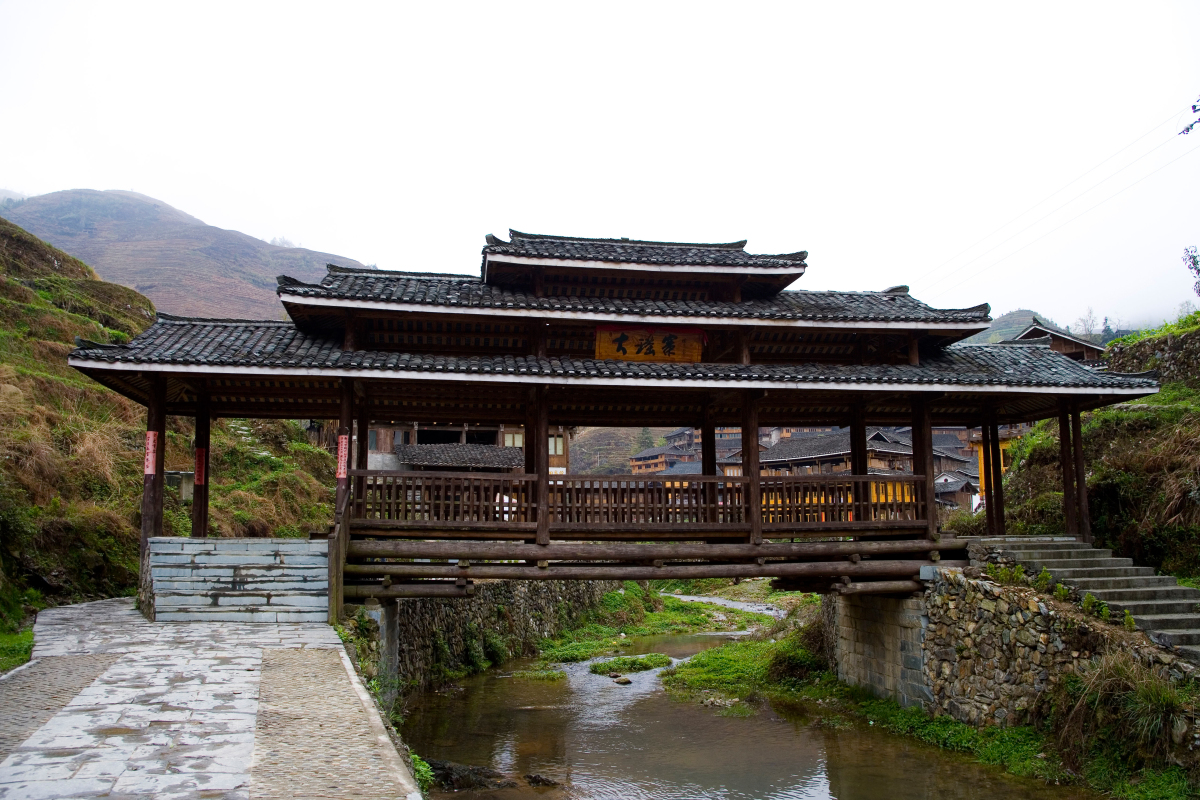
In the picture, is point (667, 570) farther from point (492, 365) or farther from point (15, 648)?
point (15, 648)

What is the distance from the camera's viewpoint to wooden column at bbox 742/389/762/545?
45.2ft

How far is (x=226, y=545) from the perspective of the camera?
12.2 metres

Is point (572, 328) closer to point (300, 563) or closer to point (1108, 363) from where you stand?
point (300, 563)

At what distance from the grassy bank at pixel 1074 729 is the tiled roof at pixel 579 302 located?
6.67 metres

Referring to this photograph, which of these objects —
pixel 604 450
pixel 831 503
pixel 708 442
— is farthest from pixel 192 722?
pixel 604 450

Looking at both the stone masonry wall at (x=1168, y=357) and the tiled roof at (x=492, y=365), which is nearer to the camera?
the tiled roof at (x=492, y=365)

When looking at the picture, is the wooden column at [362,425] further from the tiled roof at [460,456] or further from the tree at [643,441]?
the tree at [643,441]

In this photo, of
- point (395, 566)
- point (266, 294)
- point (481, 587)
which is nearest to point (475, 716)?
point (395, 566)

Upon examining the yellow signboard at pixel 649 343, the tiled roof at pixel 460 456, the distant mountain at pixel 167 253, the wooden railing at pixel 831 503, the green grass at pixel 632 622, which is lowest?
the green grass at pixel 632 622

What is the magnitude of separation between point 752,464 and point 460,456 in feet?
76.1

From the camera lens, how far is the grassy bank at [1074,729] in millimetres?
9930

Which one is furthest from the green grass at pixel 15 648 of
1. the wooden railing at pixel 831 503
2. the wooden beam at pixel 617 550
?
the wooden railing at pixel 831 503

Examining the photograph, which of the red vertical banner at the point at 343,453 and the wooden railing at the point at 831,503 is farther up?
the red vertical banner at the point at 343,453

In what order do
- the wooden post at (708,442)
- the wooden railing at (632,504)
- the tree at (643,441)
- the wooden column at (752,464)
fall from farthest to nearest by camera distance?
the tree at (643,441)
the wooden post at (708,442)
the wooden column at (752,464)
the wooden railing at (632,504)
